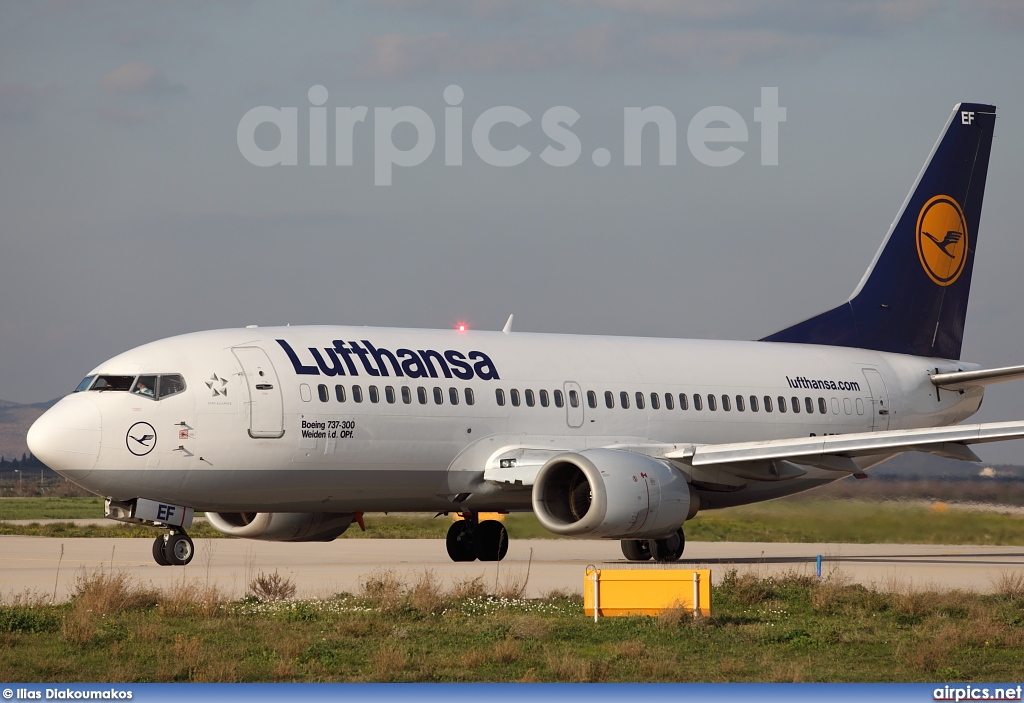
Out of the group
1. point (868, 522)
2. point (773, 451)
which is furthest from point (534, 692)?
point (868, 522)

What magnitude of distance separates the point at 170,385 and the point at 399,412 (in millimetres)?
3881

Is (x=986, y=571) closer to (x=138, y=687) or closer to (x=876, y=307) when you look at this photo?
(x=876, y=307)

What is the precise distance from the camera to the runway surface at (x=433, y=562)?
22422mm

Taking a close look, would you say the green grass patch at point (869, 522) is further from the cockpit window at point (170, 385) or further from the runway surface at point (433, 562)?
the cockpit window at point (170, 385)

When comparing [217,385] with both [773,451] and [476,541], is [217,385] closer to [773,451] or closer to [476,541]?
[476,541]

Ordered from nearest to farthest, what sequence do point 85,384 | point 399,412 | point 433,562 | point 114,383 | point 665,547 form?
1. point 114,383
2. point 85,384
3. point 399,412
4. point 433,562
5. point 665,547

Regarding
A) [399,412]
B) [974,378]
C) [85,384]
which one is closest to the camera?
[85,384]

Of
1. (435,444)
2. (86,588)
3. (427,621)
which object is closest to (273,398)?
(435,444)

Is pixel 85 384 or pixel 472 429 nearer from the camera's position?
pixel 85 384

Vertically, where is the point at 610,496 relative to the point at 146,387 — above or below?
below

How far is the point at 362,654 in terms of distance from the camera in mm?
13992

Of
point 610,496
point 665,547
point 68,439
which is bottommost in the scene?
point 665,547

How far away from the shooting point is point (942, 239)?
35.6 metres

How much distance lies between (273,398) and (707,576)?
9419 millimetres
